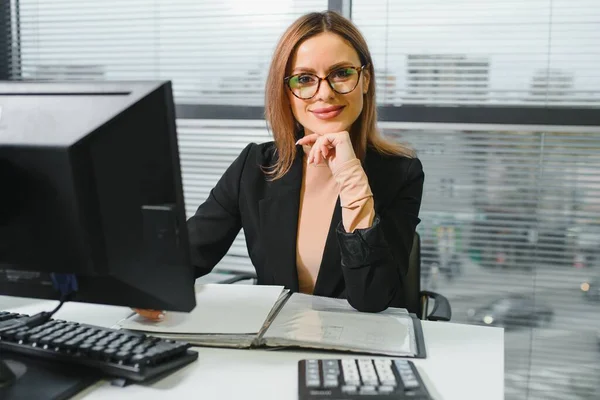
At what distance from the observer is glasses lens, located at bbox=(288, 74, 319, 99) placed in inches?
58.8

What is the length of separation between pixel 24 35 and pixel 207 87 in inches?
40.1

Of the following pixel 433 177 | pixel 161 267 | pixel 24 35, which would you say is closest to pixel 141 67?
pixel 24 35

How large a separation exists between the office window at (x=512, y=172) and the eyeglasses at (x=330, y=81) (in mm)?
940

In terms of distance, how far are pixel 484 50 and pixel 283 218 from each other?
127cm

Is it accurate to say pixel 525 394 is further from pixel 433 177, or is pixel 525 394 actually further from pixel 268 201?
pixel 268 201

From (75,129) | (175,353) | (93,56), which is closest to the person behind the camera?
(75,129)

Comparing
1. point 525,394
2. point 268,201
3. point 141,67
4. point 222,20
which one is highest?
point 222,20

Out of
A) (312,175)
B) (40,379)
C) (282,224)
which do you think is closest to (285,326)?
(40,379)

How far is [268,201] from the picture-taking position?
62.7 inches

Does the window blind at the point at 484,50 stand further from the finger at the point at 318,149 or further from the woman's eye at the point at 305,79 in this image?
the finger at the point at 318,149

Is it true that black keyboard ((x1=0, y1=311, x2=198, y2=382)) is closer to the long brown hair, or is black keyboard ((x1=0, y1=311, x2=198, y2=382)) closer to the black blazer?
the black blazer

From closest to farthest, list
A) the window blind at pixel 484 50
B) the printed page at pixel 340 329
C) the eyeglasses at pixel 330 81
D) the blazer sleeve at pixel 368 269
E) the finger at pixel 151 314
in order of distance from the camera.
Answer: the printed page at pixel 340 329 → the finger at pixel 151 314 → the blazer sleeve at pixel 368 269 → the eyeglasses at pixel 330 81 → the window blind at pixel 484 50

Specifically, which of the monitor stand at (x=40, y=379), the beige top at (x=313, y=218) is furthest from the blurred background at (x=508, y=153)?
the monitor stand at (x=40, y=379)

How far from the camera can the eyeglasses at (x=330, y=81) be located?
1.48 m
